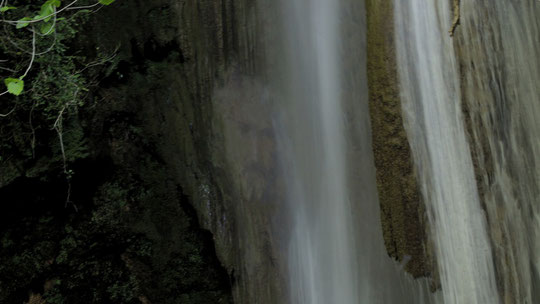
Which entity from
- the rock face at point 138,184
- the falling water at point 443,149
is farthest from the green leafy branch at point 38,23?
the falling water at point 443,149

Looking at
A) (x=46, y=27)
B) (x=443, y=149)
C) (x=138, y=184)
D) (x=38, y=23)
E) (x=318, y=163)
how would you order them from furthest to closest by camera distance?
(x=443, y=149)
(x=318, y=163)
(x=138, y=184)
(x=38, y=23)
(x=46, y=27)

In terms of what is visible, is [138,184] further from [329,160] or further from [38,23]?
[329,160]

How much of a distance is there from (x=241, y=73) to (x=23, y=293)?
1827 mm

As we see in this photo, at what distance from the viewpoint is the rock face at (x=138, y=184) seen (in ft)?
8.32

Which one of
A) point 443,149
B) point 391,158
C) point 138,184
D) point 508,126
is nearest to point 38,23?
point 138,184

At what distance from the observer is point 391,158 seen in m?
3.05

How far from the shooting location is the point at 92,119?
2631 mm

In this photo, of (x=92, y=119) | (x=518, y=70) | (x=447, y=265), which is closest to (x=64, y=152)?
(x=92, y=119)

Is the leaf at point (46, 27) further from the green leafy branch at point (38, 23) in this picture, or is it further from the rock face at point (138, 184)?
the rock face at point (138, 184)

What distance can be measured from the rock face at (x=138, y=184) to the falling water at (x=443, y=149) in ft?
4.11

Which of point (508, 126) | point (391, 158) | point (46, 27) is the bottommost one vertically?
point (391, 158)

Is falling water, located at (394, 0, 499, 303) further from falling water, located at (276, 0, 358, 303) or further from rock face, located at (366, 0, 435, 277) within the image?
A: falling water, located at (276, 0, 358, 303)

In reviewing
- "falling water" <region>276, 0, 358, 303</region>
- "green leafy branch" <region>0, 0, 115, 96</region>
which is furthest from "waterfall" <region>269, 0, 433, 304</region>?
"green leafy branch" <region>0, 0, 115, 96</region>

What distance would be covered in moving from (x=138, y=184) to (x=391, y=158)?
66.6 inches
